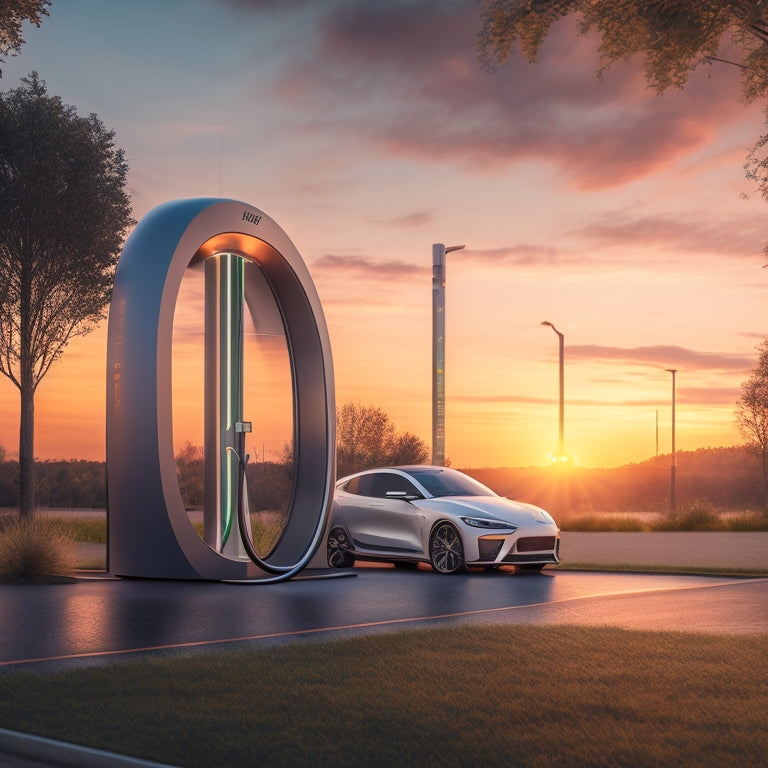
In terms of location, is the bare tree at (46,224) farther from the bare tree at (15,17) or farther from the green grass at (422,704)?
the green grass at (422,704)

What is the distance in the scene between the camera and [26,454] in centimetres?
2592

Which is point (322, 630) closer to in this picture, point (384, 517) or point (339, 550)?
point (384, 517)

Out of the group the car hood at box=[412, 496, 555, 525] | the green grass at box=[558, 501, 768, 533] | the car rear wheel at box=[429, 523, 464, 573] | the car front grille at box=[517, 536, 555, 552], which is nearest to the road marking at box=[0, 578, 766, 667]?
the car front grille at box=[517, 536, 555, 552]

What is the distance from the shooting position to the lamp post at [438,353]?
2466 cm

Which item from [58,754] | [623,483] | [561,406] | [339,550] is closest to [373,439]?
[561,406]

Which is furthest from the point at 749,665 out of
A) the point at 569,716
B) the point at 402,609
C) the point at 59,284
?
the point at 59,284

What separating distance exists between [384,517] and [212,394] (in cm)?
363

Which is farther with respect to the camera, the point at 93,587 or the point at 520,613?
the point at 93,587

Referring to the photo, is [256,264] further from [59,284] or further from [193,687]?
[59,284]

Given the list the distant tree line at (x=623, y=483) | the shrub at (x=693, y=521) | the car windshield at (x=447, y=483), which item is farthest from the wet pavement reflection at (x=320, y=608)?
the distant tree line at (x=623, y=483)

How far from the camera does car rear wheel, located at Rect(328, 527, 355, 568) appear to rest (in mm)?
17656

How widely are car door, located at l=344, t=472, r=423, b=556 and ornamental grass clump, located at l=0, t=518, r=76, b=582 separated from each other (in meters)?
4.40

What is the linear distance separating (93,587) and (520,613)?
5.50 metres

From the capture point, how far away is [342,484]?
18.2 meters
